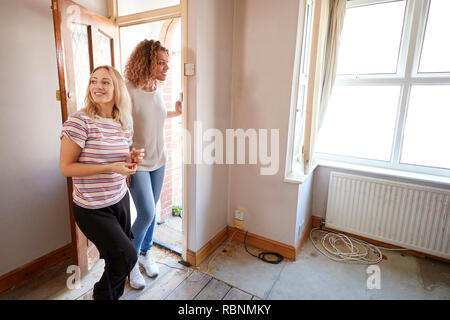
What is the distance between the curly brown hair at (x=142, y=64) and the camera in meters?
1.56

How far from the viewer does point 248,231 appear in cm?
235

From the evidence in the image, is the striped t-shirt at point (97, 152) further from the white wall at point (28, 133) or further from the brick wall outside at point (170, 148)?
the brick wall outside at point (170, 148)

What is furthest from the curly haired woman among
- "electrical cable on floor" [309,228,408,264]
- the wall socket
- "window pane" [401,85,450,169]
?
"window pane" [401,85,450,169]

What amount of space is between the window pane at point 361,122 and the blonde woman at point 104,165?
2036 millimetres

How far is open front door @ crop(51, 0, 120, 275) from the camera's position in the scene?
150cm

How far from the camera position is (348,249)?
2.31 meters

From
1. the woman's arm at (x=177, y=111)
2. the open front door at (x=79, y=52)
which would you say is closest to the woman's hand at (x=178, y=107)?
the woman's arm at (x=177, y=111)

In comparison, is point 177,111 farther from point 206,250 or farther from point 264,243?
point 264,243

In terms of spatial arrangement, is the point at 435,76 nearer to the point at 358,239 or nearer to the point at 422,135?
the point at 422,135

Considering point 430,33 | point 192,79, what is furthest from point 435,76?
point 192,79

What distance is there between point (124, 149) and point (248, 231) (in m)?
1.45

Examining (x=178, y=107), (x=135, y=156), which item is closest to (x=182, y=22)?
(x=178, y=107)

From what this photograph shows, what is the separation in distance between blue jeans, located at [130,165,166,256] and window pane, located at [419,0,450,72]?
95.1 inches

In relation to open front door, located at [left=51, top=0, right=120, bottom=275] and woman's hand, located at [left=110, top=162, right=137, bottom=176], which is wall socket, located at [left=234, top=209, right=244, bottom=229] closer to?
open front door, located at [left=51, top=0, right=120, bottom=275]
